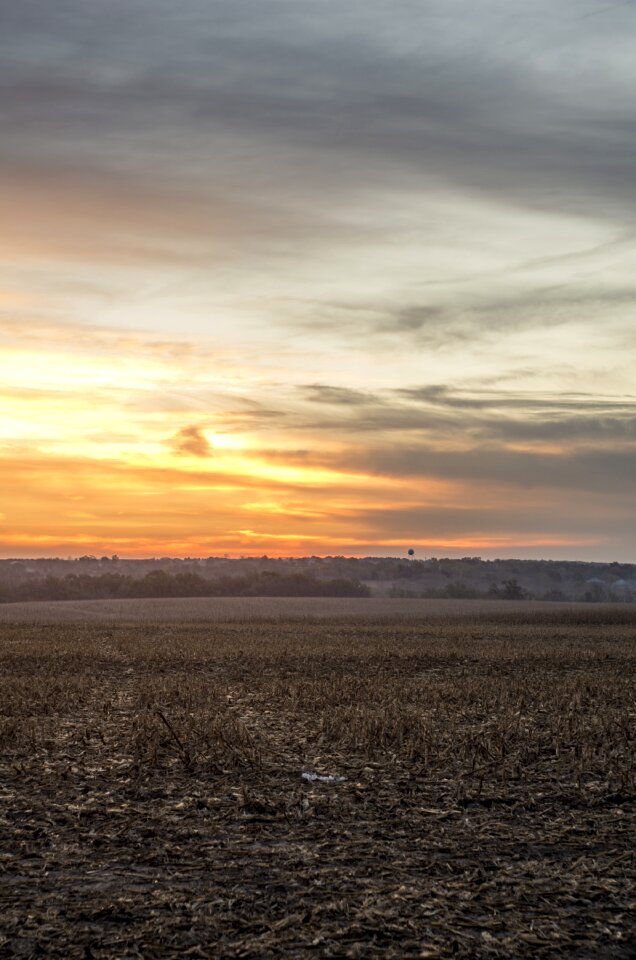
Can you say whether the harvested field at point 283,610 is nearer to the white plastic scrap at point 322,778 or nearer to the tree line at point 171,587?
the tree line at point 171,587

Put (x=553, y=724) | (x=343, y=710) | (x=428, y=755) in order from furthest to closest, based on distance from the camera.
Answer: (x=343, y=710), (x=553, y=724), (x=428, y=755)

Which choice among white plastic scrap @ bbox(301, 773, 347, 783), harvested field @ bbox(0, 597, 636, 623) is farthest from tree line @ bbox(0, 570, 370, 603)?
white plastic scrap @ bbox(301, 773, 347, 783)

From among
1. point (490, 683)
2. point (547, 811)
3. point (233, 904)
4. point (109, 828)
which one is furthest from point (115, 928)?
point (490, 683)

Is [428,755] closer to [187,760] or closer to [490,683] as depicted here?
[187,760]

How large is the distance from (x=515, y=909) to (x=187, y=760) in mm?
8560

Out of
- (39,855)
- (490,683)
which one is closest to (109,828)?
(39,855)

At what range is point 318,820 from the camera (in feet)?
43.0

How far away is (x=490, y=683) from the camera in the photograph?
30.7 m

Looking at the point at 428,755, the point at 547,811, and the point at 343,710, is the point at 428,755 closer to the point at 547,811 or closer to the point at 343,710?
the point at 547,811

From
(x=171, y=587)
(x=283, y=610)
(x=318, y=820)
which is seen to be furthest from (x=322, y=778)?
(x=171, y=587)

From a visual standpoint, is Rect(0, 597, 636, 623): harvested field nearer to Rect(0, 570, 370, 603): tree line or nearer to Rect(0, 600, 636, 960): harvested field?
Rect(0, 570, 370, 603): tree line

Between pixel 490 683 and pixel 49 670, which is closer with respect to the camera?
pixel 490 683

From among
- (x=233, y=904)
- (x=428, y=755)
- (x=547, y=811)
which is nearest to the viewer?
(x=233, y=904)

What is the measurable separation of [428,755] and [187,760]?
4.58 m
